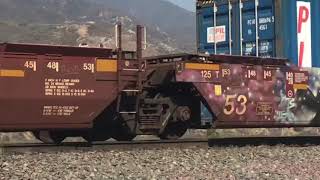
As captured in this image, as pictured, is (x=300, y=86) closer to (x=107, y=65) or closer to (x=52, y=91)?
(x=107, y=65)

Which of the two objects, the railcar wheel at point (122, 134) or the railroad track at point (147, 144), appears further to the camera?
the railcar wheel at point (122, 134)

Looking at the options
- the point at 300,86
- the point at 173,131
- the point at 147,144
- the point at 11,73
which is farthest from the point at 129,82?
the point at 300,86

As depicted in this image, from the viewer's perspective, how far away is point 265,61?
15.4 m

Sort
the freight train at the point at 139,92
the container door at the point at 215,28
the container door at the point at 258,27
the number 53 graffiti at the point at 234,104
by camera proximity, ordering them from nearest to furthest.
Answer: the freight train at the point at 139,92 → the number 53 graffiti at the point at 234,104 → the container door at the point at 258,27 → the container door at the point at 215,28

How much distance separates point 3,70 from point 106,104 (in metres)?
2.26

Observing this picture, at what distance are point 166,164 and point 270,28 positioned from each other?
7358 millimetres

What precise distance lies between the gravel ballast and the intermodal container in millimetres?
4227

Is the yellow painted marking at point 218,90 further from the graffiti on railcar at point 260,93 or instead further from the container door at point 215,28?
the container door at point 215,28

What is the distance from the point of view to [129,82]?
528 inches

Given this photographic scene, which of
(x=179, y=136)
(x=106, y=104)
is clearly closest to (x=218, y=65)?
(x=179, y=136)

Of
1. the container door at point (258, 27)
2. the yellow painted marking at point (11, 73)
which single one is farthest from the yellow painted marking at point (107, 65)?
the container door at point (258, 27)

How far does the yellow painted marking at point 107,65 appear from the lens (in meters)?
12.9

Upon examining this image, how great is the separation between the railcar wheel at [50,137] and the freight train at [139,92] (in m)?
0.02

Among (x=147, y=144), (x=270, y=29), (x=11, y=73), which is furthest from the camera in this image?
(x=270, y=29)
